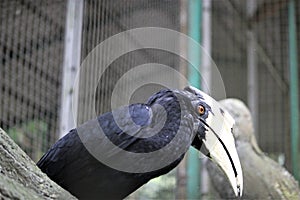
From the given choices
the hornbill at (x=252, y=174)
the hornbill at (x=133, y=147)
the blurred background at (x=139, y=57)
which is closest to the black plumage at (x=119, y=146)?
the hornbill at (x=133, y=147)

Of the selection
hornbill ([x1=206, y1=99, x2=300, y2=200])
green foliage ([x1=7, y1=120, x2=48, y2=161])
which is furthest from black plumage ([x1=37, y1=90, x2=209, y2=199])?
green foliage ([x1=7, y1=120, x2=48, y2=161])

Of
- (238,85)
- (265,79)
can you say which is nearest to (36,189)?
(238,85)

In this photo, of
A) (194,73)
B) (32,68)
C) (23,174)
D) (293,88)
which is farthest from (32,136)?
(23,174)

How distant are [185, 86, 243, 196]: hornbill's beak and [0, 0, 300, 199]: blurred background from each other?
0.46 meters

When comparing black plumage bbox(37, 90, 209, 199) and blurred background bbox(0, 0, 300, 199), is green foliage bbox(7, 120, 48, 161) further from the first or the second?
black plumage bbox(37, 90, 209, 199)

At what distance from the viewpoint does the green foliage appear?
362 cm

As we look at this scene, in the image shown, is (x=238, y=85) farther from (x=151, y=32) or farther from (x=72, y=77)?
(x=72, y=77)

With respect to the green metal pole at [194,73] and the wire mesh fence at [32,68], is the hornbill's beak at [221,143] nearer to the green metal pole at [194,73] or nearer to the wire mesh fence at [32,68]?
the green metal pole at [194,73]

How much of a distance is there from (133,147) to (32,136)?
2136 mm

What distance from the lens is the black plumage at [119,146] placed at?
6.42ft

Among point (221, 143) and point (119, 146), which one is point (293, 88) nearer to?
point (221, 143)

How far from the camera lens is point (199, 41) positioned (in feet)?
10.1

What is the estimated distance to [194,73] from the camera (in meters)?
2.96

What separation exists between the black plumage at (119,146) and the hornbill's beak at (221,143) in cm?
7
